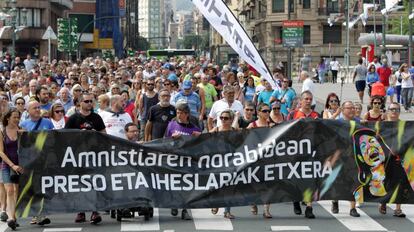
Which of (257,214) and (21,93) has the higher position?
(21,93)

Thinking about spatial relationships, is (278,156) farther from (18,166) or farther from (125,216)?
(18,166)

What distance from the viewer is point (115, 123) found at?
14188 millimetres

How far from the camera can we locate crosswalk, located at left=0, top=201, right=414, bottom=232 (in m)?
12.8

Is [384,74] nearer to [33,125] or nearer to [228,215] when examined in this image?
[228,215]

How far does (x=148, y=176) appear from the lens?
43.7 ft

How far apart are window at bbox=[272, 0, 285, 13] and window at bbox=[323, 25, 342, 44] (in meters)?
4.20

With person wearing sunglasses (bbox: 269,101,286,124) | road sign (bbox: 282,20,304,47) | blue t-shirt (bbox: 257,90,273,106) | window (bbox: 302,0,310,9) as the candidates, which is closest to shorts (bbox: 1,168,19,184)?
person wearing sunglasses (bbox: 269,101,286,124)

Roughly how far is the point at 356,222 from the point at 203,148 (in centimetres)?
200

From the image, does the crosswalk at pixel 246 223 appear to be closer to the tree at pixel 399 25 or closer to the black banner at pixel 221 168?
the black banner at pixel 221 168

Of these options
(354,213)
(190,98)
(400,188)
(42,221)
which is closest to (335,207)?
(354,213)

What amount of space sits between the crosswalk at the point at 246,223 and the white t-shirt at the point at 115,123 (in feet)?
3.42

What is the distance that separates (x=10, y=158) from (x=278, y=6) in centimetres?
9070

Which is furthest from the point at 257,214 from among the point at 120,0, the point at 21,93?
the point at 120,0

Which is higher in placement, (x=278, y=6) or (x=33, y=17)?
(x=278, y=6)
